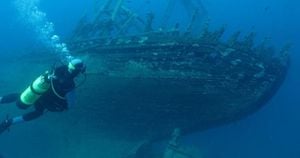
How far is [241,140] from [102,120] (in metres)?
11.0

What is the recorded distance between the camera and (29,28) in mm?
32031

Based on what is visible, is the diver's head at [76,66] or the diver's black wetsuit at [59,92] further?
the diver's black wetsuit at [59,92]

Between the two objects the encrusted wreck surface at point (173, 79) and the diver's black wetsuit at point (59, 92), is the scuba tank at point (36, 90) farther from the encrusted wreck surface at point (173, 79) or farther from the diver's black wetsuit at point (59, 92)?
the encrusted wreck surface at point (173, 79)

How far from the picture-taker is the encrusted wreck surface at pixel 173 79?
8.34m

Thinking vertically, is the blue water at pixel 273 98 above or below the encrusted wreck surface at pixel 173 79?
above

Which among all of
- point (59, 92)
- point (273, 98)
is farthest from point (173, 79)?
point (273, 98)

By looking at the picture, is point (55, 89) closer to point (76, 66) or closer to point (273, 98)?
point (76, 66)

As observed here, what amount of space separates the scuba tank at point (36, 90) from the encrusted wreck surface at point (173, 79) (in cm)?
264

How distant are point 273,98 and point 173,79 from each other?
51.2 feet

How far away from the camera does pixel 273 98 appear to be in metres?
22.7

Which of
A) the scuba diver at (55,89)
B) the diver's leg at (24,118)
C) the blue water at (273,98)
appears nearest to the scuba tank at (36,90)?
the scuba diver at (55,89)

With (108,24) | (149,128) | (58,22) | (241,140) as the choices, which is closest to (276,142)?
(241,140)

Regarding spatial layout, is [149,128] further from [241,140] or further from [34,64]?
[241,140]

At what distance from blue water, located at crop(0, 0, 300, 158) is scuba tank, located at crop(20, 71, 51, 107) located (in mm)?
7512
